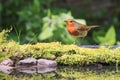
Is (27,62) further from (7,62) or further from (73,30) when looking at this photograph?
(73,30)

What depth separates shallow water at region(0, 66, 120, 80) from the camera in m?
2.60

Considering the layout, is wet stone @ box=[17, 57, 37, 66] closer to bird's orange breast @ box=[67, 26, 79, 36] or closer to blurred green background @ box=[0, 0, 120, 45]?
bird's orange breast @ box=[67, 26, 79, 36]

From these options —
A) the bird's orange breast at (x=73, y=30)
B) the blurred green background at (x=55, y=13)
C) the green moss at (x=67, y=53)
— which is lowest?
the green moss at (x=67, y=53)

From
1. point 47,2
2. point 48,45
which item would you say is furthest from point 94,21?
point 48,45

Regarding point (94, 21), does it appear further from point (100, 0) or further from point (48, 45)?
point (48, 45)

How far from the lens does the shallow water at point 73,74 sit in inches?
102

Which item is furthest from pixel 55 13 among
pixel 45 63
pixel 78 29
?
pixel 45 63

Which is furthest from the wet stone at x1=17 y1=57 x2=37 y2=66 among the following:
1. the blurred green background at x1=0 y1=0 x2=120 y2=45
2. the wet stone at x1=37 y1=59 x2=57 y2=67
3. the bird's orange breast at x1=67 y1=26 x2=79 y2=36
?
the blurred green background at x1=0 y1=0 x2=120 y2=45

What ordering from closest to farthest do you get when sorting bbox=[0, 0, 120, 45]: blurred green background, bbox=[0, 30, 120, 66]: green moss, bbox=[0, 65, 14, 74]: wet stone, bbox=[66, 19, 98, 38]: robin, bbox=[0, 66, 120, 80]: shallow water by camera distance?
1. bbox=[0, 66, 120, 80]: shallow water
2. bbox=[0, 65, 14, 74]: wet stone
3. bbox=[0, 30, 120, 66]: green moss
4. bbox=[66, 19, 98, 38]: robin
5. bbox=[0, 0, 120, 45]: blurred green background

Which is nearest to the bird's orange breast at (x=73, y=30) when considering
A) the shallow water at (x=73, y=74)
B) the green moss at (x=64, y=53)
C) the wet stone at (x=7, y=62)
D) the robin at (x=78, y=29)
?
the robin at (x=78, y=29)

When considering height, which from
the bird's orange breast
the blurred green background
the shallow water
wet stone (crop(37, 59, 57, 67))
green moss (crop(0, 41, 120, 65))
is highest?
the blurred green background

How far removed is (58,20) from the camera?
4.96m

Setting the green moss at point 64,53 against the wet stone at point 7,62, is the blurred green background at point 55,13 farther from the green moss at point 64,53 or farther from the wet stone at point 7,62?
the wet stone at point 7,62

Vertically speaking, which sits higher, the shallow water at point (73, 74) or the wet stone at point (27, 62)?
the wet stone at point (27, 62)
